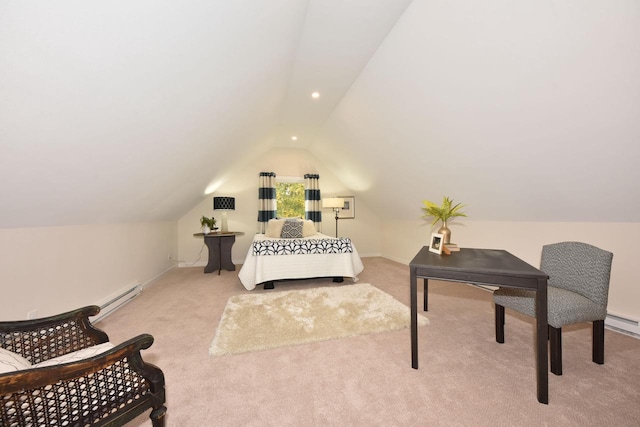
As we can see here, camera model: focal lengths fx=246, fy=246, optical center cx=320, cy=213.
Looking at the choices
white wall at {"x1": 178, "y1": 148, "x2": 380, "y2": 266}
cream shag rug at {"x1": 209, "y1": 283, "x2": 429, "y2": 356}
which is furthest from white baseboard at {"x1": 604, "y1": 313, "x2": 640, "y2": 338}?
white wall at {"x1": 178, "y1": 148, "x2": 380, "y2": 266}

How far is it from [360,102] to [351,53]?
783 mm

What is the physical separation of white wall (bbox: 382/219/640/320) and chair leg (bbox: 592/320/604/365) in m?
0.92

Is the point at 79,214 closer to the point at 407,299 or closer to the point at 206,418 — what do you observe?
the point at 206,418

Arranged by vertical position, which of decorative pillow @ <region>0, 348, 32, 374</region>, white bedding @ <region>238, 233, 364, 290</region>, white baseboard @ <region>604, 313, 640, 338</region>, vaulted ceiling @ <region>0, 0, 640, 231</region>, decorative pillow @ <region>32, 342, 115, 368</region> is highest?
vaulted ceiling @ <region>0, 0, 640, 231</region>

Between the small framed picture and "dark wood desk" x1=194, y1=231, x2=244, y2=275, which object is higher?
the small framed picture

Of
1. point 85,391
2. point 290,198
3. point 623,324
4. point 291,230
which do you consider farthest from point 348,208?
point 85,391

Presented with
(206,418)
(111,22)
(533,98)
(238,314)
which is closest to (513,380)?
(206,418)

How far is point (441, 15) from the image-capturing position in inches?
70.7

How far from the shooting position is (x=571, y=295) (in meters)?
1.63

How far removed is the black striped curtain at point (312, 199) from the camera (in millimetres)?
5711

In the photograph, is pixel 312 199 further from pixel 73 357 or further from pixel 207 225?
pixel 73 357

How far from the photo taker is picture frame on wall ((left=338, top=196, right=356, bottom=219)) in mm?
6023

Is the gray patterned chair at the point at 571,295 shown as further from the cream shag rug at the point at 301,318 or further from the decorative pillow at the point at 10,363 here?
the decorative pillow at the point at 10,363

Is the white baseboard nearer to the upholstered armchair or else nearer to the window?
the upholstered armchair
